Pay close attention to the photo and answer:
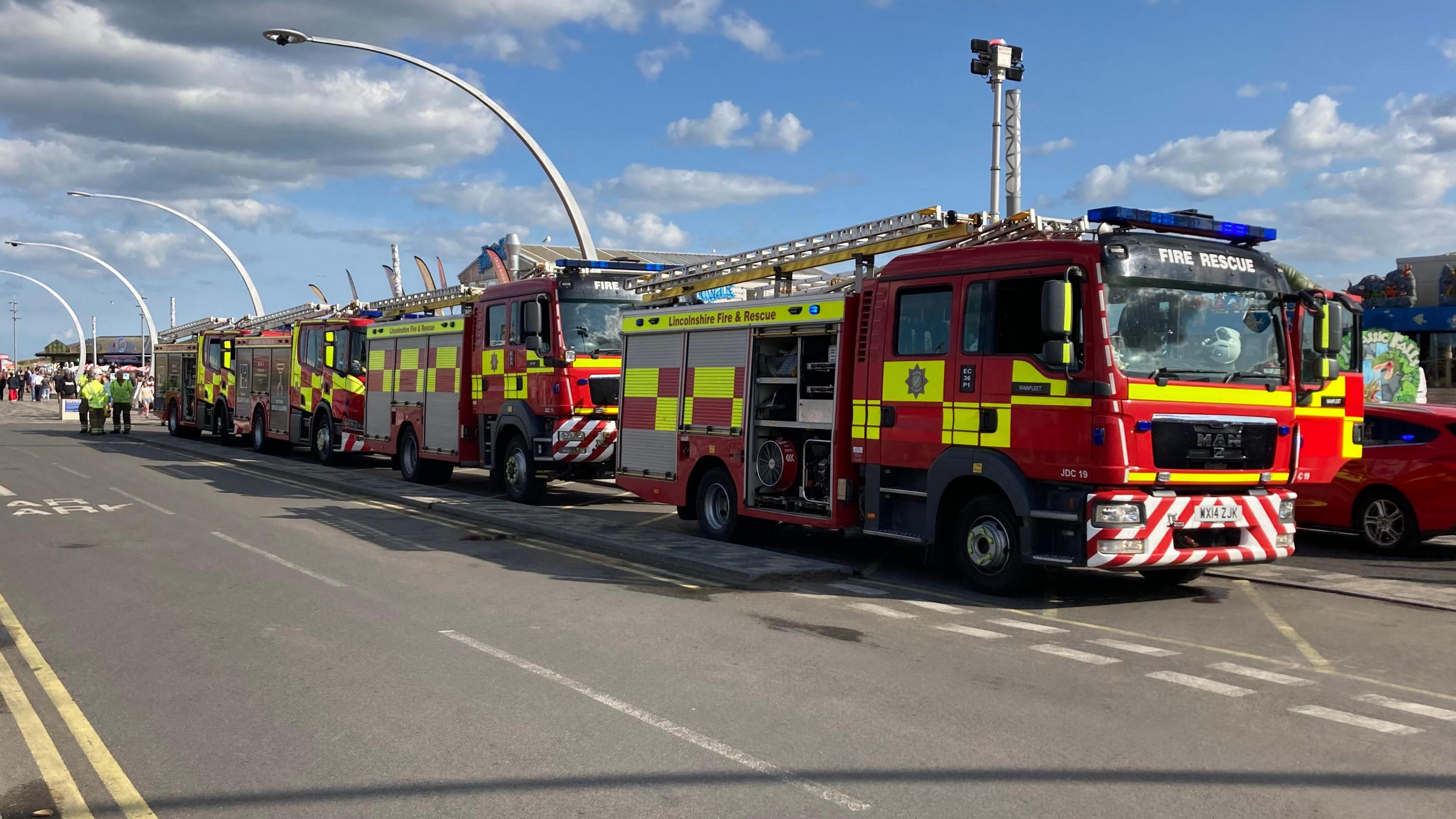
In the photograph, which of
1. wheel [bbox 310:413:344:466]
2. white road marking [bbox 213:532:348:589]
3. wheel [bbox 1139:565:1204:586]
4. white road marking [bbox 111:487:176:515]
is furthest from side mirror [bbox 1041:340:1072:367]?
wheel [bbox 310:413:344:466]

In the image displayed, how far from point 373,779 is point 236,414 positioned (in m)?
27.7

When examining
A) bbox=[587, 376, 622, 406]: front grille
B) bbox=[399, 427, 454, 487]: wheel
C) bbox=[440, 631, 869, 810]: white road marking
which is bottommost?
bbox=[440, 631, 869, 810]: white road marking

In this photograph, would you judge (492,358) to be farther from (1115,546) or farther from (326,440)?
(1115,546)

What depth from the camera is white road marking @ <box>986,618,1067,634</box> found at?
8.74m

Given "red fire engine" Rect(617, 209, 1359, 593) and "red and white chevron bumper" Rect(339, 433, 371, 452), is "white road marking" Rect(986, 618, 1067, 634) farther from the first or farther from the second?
"red and white chevron bumper" Rect(339, 433, 371, 452)

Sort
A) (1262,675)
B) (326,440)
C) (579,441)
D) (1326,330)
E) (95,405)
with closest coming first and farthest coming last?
1. (1262,675)
2. (1326,330)
3. (579,441)
4. (326,440)
5. (95,405)

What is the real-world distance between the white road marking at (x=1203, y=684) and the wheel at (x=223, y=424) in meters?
28.1

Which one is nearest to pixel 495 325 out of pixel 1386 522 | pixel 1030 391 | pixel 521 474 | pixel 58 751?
pixel 521 474

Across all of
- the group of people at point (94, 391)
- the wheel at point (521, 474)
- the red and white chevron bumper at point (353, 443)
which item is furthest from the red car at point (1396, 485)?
the group of people at point (94, 391)

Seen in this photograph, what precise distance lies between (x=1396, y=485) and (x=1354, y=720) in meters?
7.23

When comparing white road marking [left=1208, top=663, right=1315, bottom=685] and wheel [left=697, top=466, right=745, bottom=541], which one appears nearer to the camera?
Result: white road marking [left=1208, top=663, right=1315, bottom=685]

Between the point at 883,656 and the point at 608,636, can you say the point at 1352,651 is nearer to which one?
the point at 883,656

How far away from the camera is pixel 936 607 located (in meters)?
9.69

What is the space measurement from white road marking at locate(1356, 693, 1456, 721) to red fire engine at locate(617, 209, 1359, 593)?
7.98 ft
